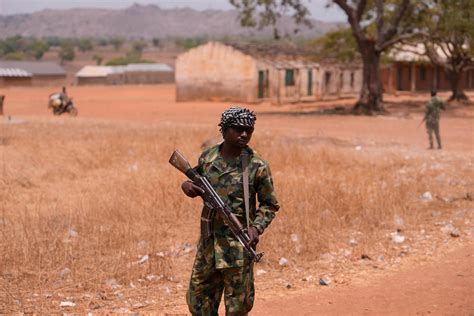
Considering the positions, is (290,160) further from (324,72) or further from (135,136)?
(324,72)

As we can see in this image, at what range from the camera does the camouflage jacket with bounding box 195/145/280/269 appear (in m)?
3.98

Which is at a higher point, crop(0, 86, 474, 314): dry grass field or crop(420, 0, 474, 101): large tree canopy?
crop(420, 0, 474, 101): large tree canopy

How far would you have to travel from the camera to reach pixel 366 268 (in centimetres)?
683

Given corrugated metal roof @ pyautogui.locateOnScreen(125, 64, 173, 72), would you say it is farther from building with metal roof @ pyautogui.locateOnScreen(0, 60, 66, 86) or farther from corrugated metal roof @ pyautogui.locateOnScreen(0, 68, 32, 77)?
corrugated metal roof @ pyautogui.locateOnScreen(0, 68, 32, 77)

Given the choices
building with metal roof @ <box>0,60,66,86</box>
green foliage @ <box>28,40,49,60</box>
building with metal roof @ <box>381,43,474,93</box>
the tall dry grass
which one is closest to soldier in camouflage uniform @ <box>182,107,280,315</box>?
the tall dry grass

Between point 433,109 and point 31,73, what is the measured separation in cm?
4378

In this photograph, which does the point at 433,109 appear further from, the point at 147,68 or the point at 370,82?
the point at 147,68

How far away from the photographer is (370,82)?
25406 millimetres

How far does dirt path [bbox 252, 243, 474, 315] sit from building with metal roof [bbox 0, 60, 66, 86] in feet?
152

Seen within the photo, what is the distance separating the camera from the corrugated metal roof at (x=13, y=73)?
49.7 metres

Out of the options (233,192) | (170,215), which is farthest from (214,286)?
(170,215)

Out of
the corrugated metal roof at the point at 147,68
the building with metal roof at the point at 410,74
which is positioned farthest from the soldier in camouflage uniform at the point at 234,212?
the corrugated metal roof at the point at 147,68

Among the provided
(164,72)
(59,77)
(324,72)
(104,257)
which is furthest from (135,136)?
(164,72)

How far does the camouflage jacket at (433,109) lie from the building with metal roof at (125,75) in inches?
1793
